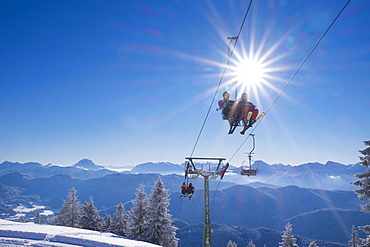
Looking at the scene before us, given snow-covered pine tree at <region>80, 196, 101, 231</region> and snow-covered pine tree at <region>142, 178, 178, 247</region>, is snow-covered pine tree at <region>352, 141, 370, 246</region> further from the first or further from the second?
snow-covered pine tree at <region>80, 196, 101, 231</region>

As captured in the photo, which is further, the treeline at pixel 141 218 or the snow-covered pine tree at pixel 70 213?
the snow-covered pine tree at pixel 70 213

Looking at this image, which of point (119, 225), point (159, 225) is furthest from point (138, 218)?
point (119, 225)

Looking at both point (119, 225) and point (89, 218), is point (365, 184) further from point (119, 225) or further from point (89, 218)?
point (89, 218)

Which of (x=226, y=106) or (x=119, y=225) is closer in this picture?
(x=226, y=106)

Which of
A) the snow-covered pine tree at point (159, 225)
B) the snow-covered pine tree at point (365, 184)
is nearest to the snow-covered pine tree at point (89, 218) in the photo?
the snow-covered pine tree at point (159, 225)

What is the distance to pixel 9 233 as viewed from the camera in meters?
6.61

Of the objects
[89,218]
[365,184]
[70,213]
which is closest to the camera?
[365,184]

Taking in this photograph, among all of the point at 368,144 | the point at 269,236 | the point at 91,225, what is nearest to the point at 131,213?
the point at 91,225

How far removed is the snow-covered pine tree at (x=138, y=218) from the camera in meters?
25.2

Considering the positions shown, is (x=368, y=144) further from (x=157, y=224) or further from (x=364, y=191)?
(x=157, y=224)

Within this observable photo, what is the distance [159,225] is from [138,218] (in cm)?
361

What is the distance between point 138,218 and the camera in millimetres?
26031

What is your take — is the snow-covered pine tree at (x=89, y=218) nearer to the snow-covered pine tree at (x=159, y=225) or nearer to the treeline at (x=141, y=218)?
the treeline at (x=141, y=218)

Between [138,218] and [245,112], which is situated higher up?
[245,112]
